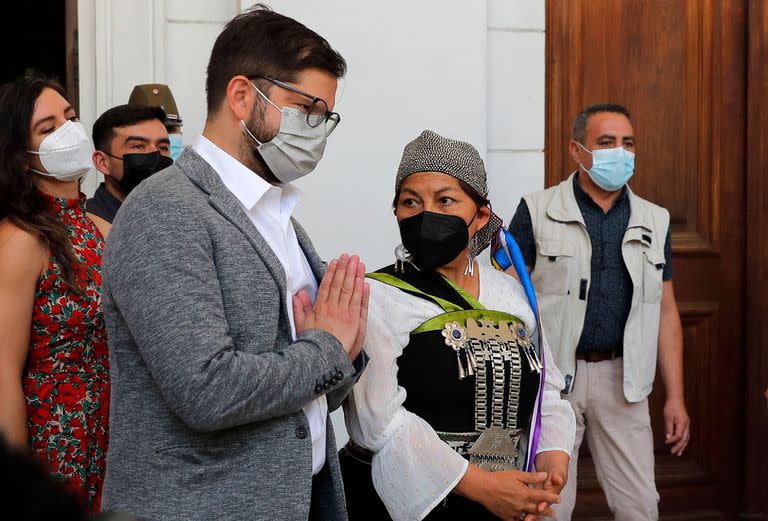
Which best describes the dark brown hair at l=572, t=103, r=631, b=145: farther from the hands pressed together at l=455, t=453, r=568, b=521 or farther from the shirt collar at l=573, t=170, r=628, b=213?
the hands pressed together at l=455, t=453, r=568, b=521

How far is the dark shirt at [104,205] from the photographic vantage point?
343 cm

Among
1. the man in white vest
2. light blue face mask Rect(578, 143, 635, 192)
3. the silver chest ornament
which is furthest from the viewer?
light blue face mask Rect(578, 143, 635, 192)

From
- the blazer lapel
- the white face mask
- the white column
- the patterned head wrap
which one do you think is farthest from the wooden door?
the blazer lapel

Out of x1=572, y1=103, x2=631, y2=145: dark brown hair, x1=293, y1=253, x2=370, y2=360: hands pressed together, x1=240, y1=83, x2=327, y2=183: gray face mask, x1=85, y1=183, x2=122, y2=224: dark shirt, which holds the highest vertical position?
x1=572, y1=103, x2=631, y2=145: dark brown hair

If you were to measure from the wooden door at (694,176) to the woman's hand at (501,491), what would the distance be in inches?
95.4

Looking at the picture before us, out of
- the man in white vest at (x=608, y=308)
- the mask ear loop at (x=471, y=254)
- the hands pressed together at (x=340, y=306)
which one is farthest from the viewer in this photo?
the man in white vest at (x=608, y=308)

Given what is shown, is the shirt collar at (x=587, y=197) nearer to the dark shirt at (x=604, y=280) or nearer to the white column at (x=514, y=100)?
the dark shirt at (x=604, y=280)

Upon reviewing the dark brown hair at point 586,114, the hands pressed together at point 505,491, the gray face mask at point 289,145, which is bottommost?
the hands pressed together at point 505,491

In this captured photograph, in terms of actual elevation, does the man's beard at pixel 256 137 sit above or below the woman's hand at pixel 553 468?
above

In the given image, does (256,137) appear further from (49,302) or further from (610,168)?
(610,168)

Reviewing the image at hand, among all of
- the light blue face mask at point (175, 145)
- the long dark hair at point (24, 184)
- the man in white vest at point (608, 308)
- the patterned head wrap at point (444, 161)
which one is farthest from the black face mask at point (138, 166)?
the man in white vest at point (608, 308)

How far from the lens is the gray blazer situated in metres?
1.51

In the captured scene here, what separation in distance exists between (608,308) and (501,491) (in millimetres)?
1708

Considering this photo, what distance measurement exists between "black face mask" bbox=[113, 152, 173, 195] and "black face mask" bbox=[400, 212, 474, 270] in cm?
134
